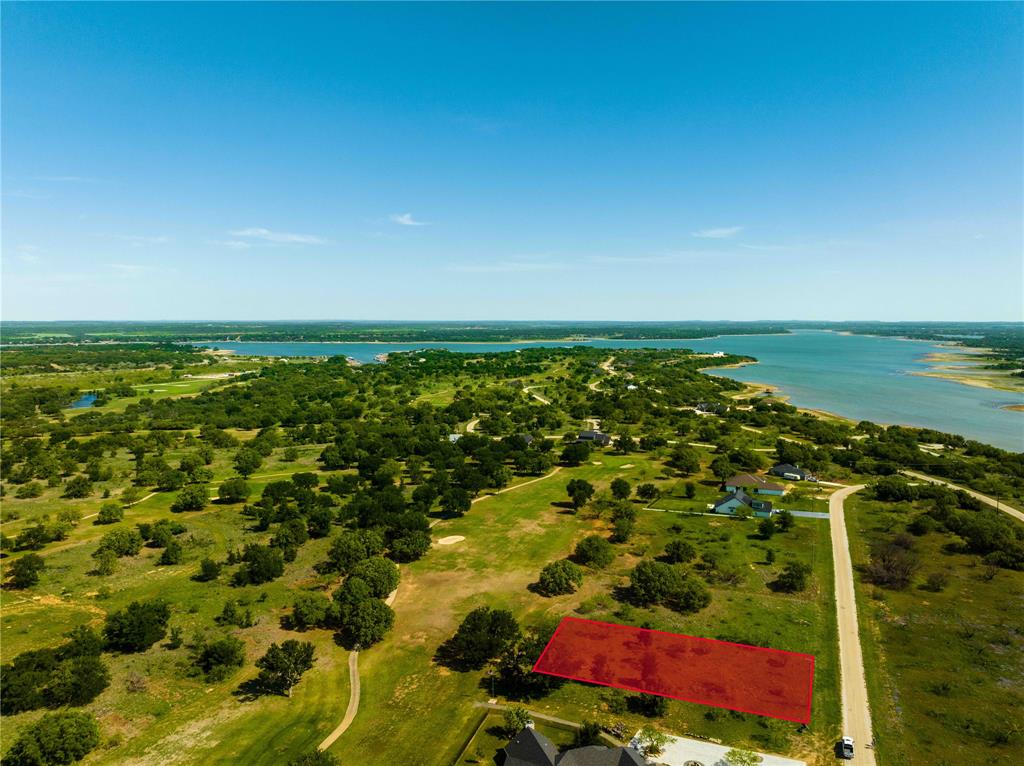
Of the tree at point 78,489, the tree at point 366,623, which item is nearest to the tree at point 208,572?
the tree at point 366,623

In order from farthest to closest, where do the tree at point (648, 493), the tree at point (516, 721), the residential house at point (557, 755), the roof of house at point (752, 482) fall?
1. the roof of house at point (752, 482)
2. the tree at point (648, 493)
3. the tree at point (516, 721)
4. the residential house at point (557, 755)

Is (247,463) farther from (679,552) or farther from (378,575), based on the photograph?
(679,552)

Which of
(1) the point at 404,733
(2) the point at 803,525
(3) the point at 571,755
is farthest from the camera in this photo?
(2) the point at 803,525

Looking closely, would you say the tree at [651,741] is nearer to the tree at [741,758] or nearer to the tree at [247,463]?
the tree at [741,758]

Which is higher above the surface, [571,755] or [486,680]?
[571,755]

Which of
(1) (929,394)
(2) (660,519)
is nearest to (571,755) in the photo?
(2) (660,519)

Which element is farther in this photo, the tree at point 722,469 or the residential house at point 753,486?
the tree at point 722,469

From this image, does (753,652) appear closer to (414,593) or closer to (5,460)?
(414,593)

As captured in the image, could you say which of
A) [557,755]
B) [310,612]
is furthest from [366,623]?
[557,755]
